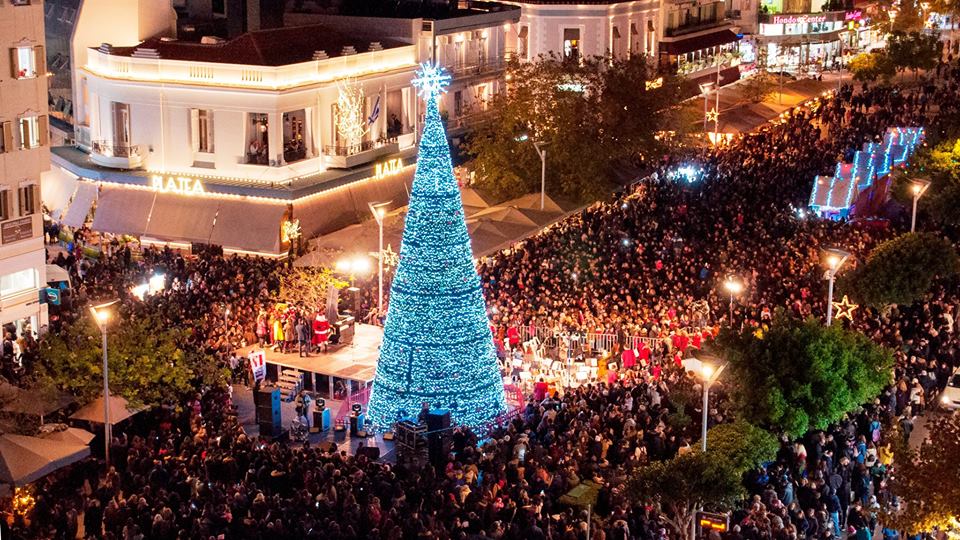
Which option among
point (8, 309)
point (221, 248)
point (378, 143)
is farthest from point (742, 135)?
point (8, 309)

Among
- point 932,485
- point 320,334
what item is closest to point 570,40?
point 320,334

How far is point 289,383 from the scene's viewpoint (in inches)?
1300

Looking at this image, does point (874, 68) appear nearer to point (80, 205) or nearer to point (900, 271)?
point (900, 271)

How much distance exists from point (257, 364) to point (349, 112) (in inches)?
582

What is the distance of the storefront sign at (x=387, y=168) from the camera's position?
152ft

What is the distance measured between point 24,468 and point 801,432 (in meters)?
13.4

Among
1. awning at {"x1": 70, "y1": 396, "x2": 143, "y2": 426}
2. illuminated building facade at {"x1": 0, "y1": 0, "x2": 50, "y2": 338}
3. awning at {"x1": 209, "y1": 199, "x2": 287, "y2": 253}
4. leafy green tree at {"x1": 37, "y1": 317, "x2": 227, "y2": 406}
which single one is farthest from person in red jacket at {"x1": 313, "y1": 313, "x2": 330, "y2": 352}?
awning at {"x1": 209, "y1": 199, "x2": 287, "y2": 253}

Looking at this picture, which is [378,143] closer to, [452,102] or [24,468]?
[452,102]

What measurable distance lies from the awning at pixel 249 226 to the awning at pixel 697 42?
32793 millimetres

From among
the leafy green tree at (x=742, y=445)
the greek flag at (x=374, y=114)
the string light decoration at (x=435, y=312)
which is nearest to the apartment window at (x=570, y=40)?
the greek flag at (x=374, y=114)

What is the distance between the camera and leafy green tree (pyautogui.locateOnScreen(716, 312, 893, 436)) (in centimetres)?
2627

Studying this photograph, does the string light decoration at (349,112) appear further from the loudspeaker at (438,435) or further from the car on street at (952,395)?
the car on street at (952,395)

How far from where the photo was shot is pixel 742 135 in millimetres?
62406

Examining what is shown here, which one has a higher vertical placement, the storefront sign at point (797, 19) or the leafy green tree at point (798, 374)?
the storefront sign at point (797, 19)
